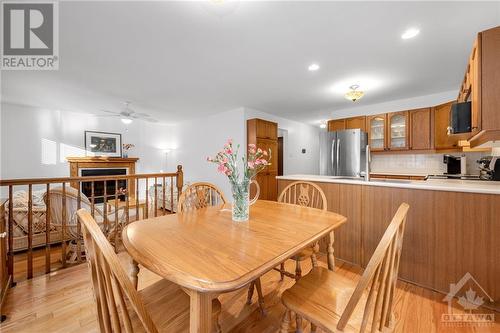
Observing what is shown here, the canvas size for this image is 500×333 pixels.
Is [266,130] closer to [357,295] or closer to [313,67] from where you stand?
[313,67]

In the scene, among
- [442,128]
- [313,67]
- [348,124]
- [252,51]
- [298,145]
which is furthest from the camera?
[298,145]

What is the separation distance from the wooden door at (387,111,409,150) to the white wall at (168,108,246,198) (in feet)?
9.10

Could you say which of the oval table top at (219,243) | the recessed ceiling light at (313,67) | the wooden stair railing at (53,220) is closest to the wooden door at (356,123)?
the recessed ceiling light at (313,67)

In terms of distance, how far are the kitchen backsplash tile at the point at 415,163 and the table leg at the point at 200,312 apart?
455 cm

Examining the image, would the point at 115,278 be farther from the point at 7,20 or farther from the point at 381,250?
the point at 7,20

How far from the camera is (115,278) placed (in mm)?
583

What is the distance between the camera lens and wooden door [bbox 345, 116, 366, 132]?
4.15m

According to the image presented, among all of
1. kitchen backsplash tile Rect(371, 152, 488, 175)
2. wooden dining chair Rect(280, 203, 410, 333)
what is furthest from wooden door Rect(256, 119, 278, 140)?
wooden dining chair Rect(280, 203, 410, 333)

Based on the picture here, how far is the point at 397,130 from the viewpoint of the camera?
3867 millimetres

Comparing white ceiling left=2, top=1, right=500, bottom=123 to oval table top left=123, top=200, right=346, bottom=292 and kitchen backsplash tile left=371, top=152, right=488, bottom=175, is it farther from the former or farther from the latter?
oval table top left=123, top=200, right=346, bottom=292

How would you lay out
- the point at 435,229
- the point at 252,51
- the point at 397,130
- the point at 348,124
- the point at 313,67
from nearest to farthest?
1. the point at 435,229
2. the point at 252,51
3. the point at 313,67
4. the point at 397,130
5. the point at 348,124

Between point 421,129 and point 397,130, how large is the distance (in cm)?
36

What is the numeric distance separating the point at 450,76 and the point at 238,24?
9.98ft

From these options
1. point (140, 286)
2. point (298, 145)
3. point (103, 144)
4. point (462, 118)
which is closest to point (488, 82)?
point (462, 118)
